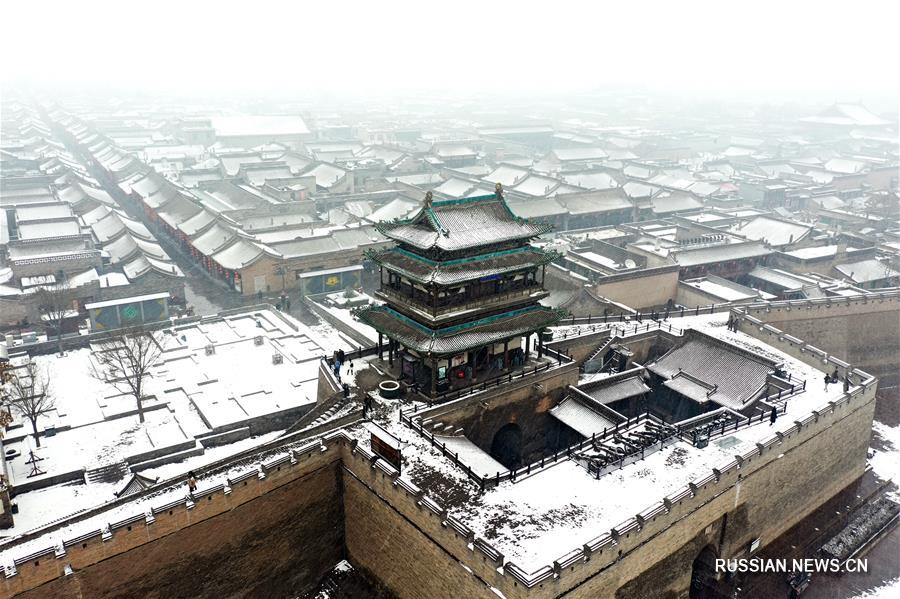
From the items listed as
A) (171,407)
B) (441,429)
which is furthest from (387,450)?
(171,407)

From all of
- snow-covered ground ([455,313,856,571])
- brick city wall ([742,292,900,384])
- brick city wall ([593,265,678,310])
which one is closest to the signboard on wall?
snow-covered ground ([455,313,856,571])

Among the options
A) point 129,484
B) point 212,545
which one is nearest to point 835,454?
point 212,545

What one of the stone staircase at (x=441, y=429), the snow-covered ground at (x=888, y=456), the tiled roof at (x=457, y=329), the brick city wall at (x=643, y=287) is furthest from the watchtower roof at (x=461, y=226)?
the snow-covered ground at (x=888, y=456)

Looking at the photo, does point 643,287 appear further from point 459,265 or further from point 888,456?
point 459,265

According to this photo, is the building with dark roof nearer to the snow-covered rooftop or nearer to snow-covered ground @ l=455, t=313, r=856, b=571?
snow-covered ground @ l=455, t=313, r=856, b=571

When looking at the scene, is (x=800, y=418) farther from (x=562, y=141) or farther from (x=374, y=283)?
(x=562, y=141)

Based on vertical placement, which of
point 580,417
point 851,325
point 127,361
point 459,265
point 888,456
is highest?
point 459,265

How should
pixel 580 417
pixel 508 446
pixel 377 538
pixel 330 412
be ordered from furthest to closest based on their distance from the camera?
pixel 580 417
pixel 508 446
pixel 330 412
pixel 377 538
